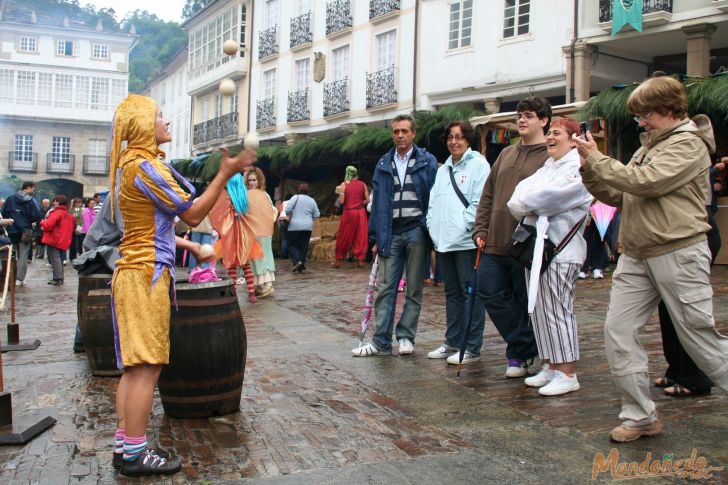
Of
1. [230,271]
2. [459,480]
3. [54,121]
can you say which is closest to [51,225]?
[230,271]

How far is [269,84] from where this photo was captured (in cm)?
3366

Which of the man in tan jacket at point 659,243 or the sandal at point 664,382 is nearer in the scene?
the man in tan jacket at point 659,243

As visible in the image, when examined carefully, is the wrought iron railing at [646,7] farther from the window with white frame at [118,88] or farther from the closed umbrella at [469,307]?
the window with white frame at [118,88]

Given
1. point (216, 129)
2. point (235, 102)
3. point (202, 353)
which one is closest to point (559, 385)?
point (202, 353)

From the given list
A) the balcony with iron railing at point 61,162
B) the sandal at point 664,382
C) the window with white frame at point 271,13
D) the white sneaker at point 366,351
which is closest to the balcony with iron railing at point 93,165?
the balcony with iron railing at point 61,162

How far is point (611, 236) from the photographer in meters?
13.6

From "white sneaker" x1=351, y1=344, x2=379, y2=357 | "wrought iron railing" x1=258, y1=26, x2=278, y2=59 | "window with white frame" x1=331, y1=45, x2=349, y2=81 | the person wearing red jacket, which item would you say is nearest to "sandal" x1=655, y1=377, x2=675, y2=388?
"white sneaker" x1=351, y1=344, x2=379, y2=357

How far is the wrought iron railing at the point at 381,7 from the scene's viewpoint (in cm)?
2516

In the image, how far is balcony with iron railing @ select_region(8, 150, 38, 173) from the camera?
53.0 m

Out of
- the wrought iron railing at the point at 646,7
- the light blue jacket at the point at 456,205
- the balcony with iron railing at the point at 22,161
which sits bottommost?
the light blue jacket at the point at 456,205

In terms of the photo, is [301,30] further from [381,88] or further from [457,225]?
[457,225]

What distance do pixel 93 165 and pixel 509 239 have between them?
57.1 meters

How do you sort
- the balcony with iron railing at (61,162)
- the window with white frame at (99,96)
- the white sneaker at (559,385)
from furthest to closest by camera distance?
the balcony with iron railing at (61,162) → the window with white frame at (99,96) → the white sneaker at (559,385)

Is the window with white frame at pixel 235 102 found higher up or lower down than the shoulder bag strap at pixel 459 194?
higher up
